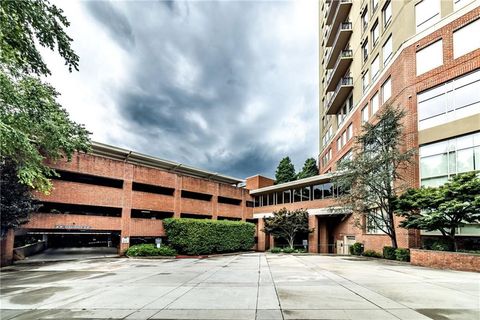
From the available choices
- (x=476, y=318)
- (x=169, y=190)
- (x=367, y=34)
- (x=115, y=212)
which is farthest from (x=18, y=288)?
(x=367, y=34)

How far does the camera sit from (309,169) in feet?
201

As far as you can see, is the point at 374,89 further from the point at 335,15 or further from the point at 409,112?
the point at 335,15

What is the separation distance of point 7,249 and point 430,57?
32043 mm

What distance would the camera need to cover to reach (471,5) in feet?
61.1

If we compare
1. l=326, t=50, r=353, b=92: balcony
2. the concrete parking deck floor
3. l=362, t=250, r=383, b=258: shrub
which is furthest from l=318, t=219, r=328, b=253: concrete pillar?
the concrete parking deck floor

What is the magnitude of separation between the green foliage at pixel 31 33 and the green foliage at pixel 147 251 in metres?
20.6

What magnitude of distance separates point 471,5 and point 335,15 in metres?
20.8

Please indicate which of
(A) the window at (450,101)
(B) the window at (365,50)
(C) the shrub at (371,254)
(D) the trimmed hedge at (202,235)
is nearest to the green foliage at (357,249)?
(C) the shrub at (371,254)

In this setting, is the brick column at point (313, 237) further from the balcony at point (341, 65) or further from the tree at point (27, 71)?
the tree at point (27, 71)

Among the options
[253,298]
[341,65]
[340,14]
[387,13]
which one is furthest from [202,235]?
[340,14]

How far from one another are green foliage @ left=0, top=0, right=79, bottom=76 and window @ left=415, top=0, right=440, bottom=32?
22.7m

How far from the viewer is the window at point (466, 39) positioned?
18.3 metres

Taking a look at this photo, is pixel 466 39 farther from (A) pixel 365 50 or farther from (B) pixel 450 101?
(A) pixel 365 50

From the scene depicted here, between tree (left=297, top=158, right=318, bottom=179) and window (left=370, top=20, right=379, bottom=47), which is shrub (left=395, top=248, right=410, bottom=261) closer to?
window (left=370, top=20, right=379, bottom=47)
